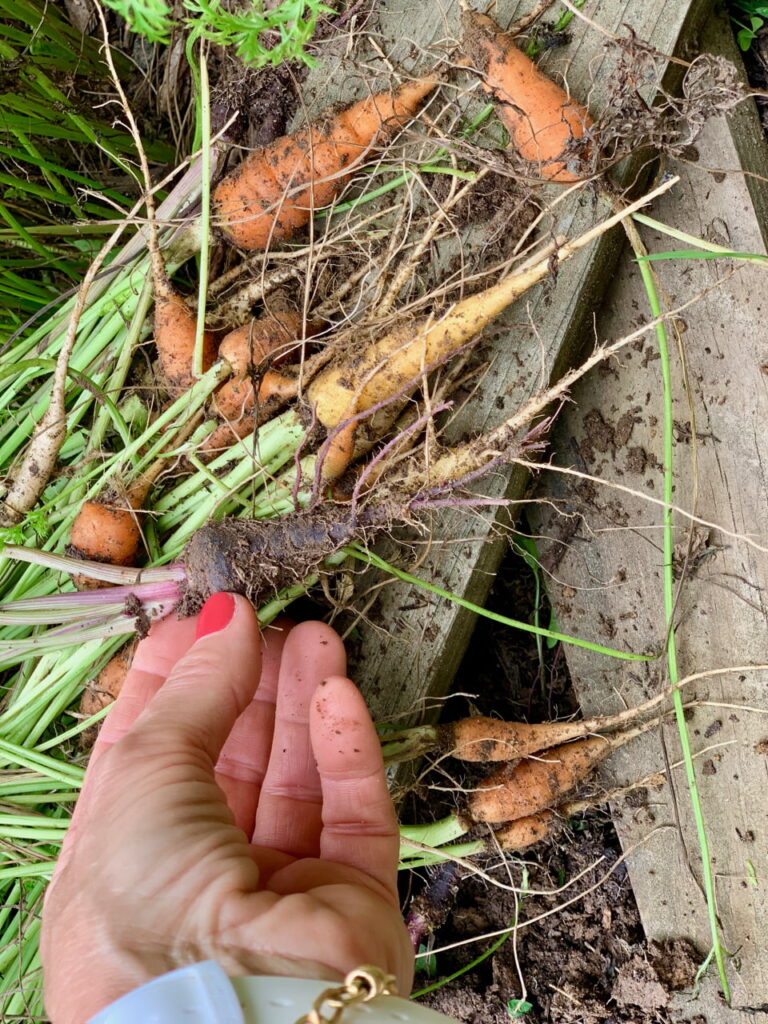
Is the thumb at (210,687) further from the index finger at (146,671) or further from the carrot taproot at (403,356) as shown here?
the carrot taproot at (403,356)

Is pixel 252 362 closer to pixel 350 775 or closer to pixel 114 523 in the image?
pixel 114 523

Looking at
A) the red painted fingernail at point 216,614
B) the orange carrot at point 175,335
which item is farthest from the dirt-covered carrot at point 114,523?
the red painted fingernail at point 216,614

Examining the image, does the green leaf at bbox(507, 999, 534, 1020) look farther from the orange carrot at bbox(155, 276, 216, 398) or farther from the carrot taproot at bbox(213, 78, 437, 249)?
the carrot taproot at bbox(213, 78, 437, 249)

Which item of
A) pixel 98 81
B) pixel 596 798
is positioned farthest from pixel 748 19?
pixel 596 798

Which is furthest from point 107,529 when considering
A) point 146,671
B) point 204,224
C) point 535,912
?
point 535,912

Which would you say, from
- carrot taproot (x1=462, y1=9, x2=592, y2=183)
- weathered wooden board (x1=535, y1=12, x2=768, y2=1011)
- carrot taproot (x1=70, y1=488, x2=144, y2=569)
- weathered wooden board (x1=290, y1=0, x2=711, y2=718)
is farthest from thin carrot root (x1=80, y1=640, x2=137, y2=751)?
carrot taproot (x1=462, y1=9, x2=592, y2=183)

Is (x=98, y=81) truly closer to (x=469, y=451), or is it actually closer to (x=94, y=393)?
(x=94, y=393)
